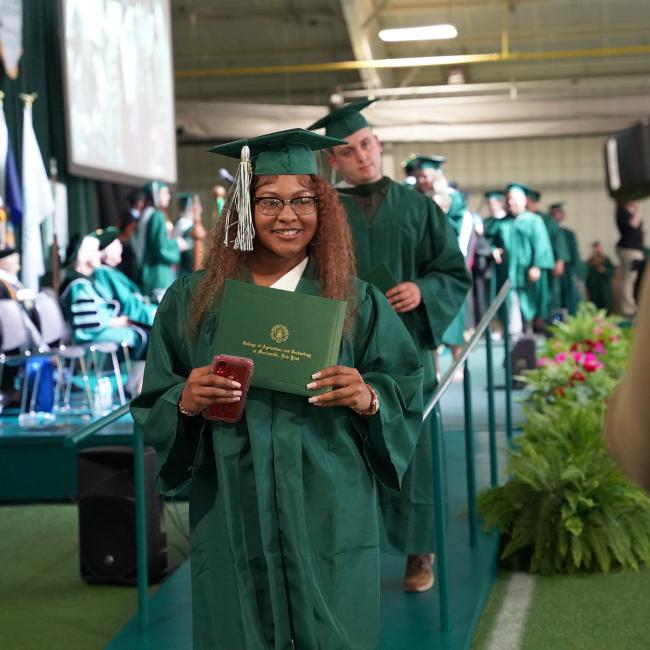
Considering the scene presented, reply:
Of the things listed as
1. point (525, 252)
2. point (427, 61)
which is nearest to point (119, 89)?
point (525, 252)

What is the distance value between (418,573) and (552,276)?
9340 mm

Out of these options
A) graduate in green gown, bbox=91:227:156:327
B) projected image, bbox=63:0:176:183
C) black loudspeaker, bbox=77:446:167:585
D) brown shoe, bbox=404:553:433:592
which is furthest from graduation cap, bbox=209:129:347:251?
projected image, bbox=63:0:176:183

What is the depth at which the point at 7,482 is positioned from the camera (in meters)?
5.95

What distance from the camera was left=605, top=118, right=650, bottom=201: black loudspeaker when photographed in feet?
3.14

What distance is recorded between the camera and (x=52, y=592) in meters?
4.44

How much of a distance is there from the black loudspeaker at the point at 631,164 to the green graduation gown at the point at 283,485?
1.39 metres

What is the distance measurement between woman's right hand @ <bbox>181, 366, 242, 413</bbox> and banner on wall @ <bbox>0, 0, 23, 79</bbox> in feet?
24.0

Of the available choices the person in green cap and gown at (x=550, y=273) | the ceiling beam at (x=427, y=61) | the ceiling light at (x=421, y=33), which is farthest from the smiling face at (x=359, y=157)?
the ceiling beam at (x=427, y=61)

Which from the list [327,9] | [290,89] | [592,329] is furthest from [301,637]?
[290,89]

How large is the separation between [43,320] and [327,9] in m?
10.4

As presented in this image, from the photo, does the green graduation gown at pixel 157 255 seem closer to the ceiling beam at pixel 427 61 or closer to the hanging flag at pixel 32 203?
the hanging flag at pixel 32 203

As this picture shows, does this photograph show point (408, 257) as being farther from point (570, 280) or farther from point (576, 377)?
point (570, 280)

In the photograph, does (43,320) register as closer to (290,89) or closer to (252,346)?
(252,346)

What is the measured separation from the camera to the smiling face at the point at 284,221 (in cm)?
241
